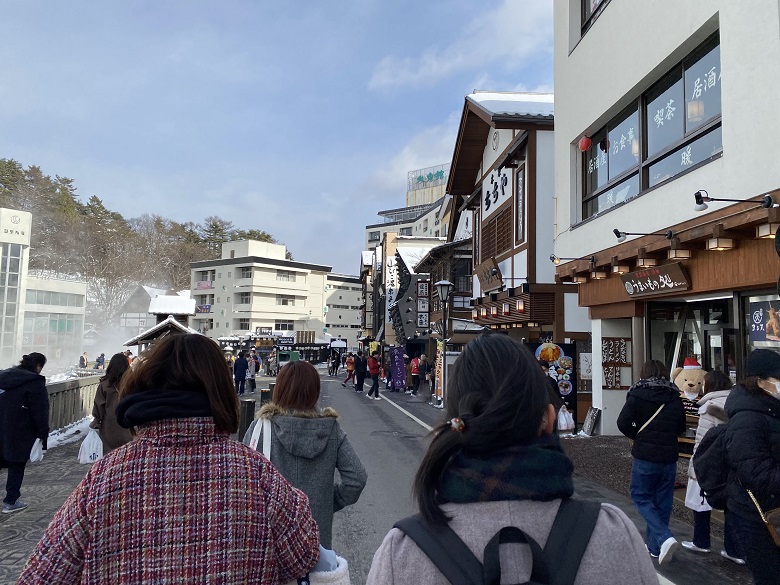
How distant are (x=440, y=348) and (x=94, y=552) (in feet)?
66.6

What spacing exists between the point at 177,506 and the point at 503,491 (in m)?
A: 1.03

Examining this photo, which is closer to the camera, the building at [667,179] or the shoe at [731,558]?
the shoe at [731,558]

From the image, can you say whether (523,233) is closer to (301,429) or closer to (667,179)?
(667,179)

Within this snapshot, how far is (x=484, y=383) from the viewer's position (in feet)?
5.12

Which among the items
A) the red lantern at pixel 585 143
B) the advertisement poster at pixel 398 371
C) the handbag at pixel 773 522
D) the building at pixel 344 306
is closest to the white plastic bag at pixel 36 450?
the handbag at pixel 773 522

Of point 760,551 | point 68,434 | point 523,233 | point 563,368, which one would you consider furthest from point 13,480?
point 523,233

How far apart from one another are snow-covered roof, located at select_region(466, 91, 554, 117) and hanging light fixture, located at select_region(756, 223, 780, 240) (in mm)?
9901

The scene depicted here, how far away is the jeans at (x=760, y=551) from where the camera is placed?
3.55m

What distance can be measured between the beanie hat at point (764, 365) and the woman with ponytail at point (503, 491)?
9.92 ft

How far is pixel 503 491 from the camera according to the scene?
141cm

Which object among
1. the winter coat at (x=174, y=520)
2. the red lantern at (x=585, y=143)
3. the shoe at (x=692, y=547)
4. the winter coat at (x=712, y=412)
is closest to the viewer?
the winter coat at (x=174, y=520)

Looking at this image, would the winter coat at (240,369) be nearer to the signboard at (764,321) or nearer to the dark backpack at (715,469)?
the signboard at (764,321)

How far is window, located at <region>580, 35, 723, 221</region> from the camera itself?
8680mm

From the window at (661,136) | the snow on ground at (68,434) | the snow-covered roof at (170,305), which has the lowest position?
the snow on ground at (68,434)
